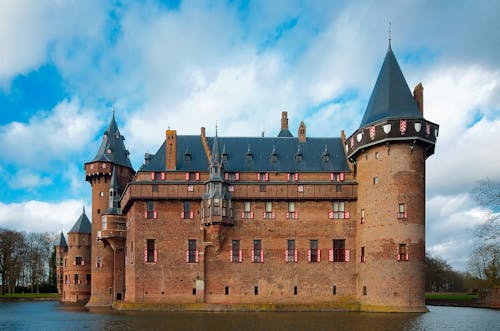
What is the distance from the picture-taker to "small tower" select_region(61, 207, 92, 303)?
60125 mm

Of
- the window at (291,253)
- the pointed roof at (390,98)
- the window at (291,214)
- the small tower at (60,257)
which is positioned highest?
the pointed roof at (390,98)

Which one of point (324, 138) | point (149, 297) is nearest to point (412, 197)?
point (324, 138)

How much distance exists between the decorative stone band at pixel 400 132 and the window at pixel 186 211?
13.3 metres

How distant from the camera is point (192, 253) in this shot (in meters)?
40.4

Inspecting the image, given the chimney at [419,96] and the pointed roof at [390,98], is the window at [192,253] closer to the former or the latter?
the pointed roof at [390,98]

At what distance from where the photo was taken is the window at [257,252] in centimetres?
4044

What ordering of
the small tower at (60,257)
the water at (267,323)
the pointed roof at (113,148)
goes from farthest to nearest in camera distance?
the small tower at (60,257)
the pointed roof at (113,148)
the water at (267,323)

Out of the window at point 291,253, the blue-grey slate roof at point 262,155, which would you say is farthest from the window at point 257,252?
the blue-grey slate roof at point 262,155

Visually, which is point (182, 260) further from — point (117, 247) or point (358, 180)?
point (358, 180)

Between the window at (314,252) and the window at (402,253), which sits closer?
the window at (402,253)

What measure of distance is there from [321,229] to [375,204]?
473 centimetres

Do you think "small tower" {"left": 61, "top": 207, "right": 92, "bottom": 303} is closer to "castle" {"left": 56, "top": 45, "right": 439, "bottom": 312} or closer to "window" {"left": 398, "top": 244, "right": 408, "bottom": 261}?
"castle" {"left": 56, "top": 45, "right": 439, "bottom": 312}

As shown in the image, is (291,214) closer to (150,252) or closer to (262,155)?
(262,155)

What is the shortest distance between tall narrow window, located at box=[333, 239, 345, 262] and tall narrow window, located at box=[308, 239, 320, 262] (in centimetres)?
126
